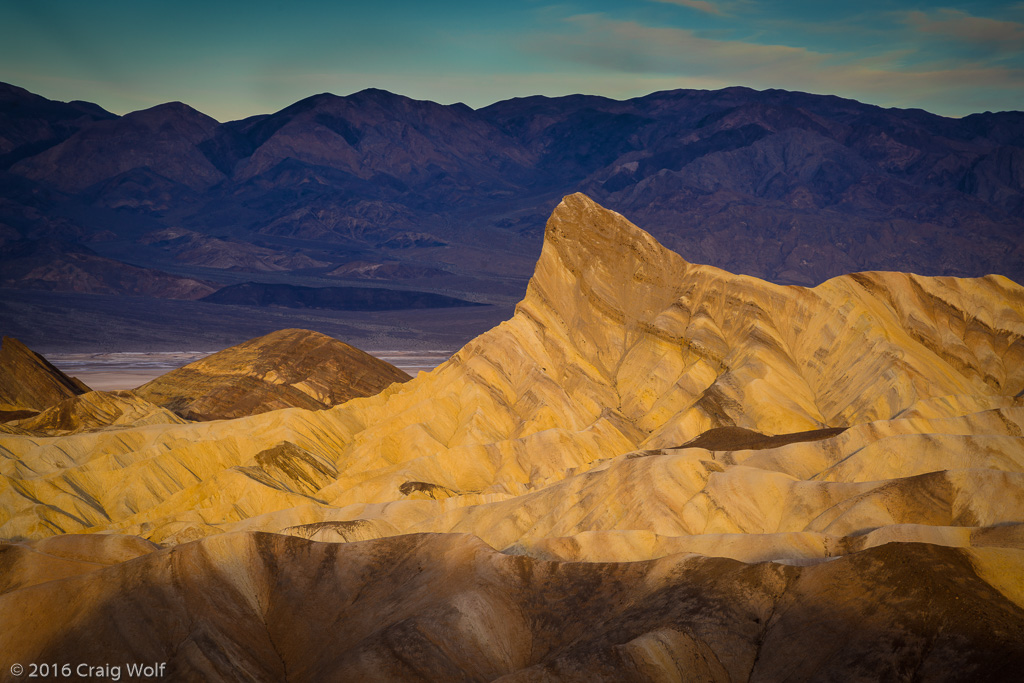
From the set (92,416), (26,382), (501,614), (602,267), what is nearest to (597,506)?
A: (501,614)

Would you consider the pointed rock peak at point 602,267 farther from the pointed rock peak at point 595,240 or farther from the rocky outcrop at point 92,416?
the rocky outcrop at point 92,416

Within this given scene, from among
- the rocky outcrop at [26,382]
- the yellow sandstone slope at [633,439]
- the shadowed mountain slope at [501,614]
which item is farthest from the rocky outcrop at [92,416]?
the shadowed mountain slope at [501,614]

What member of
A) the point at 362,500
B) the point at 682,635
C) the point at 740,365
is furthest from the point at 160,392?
the point at 682,635

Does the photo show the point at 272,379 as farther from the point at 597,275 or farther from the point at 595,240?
the point at 597,275

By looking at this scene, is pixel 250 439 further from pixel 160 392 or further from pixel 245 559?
pixel 160 392

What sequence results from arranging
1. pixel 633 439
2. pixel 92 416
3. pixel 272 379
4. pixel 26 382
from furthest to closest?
pixel 272 379 < pixel 26 382 < pixel 92 416 < pixel 633 439

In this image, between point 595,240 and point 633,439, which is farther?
point 595,240

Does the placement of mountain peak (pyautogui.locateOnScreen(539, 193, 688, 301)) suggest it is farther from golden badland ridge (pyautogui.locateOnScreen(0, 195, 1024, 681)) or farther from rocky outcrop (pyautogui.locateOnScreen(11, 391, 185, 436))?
rocky outcrop (pyautogui.locateOnScreen(11, 391, 185, 436))
